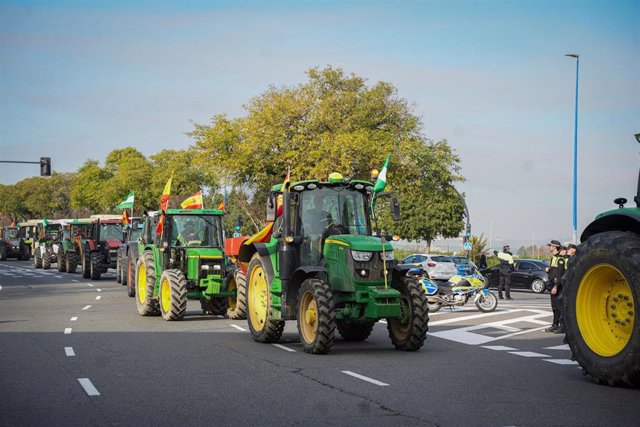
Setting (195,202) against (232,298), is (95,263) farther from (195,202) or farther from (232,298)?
(232,298)

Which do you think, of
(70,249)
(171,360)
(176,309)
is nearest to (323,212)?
(171,360)

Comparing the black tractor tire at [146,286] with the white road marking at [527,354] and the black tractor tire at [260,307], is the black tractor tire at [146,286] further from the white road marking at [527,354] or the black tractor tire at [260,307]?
the white road marking at [527,354]

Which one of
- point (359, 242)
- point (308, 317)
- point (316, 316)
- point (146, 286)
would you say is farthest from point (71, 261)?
point (316, 316)

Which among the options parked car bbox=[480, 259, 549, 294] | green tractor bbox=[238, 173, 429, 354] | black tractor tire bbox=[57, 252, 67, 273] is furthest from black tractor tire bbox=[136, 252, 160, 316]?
black tractor tire bbox=[57, 252, 67, 273]

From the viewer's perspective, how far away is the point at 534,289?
41.9 metres

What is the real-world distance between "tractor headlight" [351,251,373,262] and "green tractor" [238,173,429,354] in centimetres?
2

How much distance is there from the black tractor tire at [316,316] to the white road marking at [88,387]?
13.1 ft

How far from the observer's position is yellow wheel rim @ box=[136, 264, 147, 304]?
75.9 feet

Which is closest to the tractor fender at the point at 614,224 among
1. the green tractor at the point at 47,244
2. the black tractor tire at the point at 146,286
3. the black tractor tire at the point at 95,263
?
the black tractor tire at the point at 146,286

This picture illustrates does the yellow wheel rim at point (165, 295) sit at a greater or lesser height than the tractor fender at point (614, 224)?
lesser

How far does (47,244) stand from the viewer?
5522 cm

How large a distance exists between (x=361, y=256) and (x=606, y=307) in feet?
14.9

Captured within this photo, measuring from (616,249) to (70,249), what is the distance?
40.7 m

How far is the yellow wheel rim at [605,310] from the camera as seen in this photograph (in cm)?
1111
